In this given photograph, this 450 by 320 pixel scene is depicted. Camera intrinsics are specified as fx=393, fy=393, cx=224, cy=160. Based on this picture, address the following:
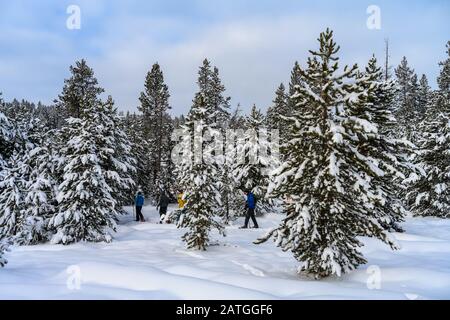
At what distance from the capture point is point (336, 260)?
9383 millimetres

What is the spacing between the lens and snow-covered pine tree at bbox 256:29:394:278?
360 inches

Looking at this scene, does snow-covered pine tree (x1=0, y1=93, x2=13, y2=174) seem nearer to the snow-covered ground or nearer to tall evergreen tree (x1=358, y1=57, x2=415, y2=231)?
the snow-covered ground

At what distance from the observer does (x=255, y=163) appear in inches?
1043

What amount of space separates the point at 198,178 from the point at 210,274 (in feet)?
18.1

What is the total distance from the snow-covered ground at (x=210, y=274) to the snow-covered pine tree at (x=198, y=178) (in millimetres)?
852

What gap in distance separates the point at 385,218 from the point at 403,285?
799 cm

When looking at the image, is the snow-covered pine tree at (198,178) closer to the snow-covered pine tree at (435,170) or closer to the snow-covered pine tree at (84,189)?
the snow-covered pine tree at (84,189)

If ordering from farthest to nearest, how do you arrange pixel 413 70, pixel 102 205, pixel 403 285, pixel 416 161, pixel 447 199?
pixel 413 70 → pixel 416 161 → pixel 447 199 → pixel 102 205 → pixel 403 285

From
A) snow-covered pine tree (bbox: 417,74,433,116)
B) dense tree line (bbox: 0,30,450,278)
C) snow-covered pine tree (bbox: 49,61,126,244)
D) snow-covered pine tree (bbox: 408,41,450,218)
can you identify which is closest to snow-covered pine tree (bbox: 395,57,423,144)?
snow-covered pine tree (bbox: 417,74,433,116)

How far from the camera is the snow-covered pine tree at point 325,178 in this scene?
360 inches

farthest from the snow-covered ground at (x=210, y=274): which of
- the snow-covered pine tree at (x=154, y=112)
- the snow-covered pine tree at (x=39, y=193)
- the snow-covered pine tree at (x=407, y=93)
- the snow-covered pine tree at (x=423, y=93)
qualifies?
the snow-covered pine tree at (x=423, y=93)
